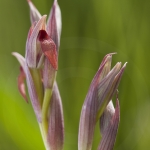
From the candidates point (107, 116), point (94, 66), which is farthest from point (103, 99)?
point (94, 66)

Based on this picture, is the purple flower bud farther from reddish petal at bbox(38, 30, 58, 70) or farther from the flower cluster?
reddish petal at bbox(38, 30, 58, 70)

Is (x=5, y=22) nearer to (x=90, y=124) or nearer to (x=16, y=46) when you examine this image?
(x=16, y=46)

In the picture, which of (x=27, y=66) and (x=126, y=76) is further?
(x=126, y=76)

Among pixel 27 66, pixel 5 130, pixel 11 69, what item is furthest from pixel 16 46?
pixel 27 66

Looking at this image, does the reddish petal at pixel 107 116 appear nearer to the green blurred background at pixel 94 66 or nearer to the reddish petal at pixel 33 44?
the reddish petal at pixel 33 44

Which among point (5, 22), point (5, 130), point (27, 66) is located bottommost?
point (5, 130)

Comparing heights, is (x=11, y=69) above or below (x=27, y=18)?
below

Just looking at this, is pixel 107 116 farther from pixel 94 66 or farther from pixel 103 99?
pixel 94 66
